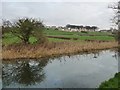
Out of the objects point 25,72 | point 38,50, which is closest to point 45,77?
point 25,72

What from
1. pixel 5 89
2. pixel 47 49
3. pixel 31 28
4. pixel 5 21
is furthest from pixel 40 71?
pixel 5 21

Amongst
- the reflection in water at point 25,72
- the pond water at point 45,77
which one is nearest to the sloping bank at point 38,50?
the reflection in water at point 25,72

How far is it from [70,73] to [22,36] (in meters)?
15.8

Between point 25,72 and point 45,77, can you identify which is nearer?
point 45,77

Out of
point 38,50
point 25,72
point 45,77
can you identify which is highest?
point 38,50

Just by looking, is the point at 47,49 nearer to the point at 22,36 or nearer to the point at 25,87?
the point at 22,36

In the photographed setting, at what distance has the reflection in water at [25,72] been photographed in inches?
693

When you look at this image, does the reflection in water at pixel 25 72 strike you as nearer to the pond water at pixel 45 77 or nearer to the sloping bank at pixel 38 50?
the pond water at pixel 45 77

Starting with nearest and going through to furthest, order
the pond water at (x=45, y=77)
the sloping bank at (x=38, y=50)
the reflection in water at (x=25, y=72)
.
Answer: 1. the pond water at (x=45, y=77)
2. the reflection in water at (x=25, y=72)
3. the sloping bank at (x=38, y=50)

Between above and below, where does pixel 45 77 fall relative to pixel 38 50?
below

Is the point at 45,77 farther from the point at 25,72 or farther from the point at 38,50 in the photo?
the point at 38,50

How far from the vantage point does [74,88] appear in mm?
14070

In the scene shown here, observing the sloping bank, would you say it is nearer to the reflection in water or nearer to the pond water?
the reflection in water

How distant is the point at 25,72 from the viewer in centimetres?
2048
